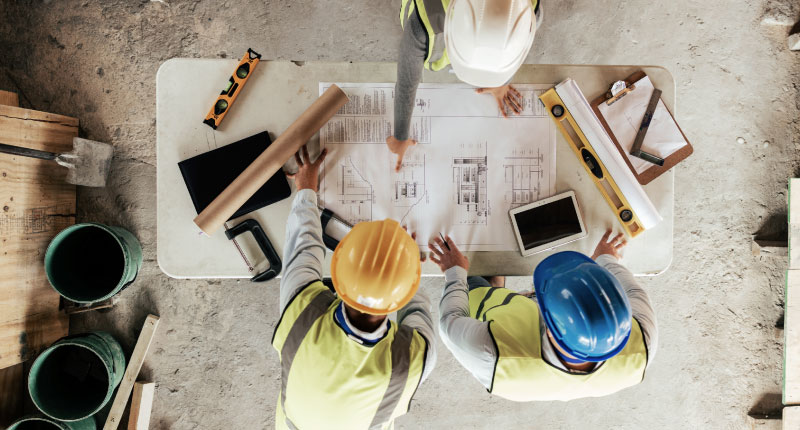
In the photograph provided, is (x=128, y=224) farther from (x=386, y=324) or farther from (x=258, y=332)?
(x=386, y=324)

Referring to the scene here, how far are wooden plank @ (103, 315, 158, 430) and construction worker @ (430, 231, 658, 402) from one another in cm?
180

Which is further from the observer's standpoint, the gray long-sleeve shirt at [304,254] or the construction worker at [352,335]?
the gray long-sleeve shirt at [304,254]

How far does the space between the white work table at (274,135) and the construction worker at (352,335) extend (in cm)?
24

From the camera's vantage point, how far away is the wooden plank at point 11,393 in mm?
2244

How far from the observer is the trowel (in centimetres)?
214

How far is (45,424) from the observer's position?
84.8 inches

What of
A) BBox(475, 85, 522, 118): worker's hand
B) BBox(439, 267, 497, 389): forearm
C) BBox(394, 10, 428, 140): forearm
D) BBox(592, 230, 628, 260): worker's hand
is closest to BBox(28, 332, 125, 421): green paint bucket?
BBox(439, 267, 497, 389): forearm

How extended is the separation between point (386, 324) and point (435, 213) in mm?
491

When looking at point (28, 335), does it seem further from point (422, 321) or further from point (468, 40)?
point (468, 40)

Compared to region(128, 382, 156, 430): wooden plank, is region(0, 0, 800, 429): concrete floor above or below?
above

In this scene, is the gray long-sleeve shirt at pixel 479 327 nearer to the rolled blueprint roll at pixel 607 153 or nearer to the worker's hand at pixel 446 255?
the worker's hand at pixel 446 255

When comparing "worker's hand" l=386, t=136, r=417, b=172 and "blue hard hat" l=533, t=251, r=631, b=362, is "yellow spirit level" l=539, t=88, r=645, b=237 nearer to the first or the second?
"blue hard hat" l=533, t=251, r=631, b=362

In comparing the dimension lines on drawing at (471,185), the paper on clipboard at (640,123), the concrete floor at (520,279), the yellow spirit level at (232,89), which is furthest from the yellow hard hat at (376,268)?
the concrete floor at (520,279)

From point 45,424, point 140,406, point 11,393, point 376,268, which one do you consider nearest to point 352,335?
point 376,268
